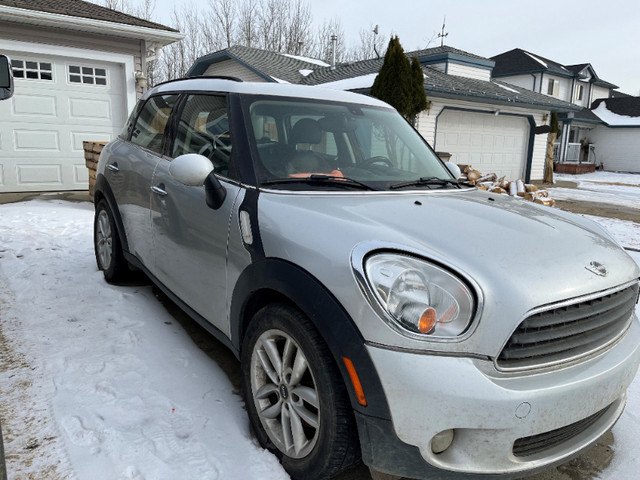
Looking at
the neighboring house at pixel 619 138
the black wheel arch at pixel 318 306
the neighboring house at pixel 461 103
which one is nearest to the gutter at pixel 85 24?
the neighboring house at pixel 461 103

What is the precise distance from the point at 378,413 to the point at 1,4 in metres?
9.71

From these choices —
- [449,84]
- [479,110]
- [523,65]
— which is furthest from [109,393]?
[523,65]

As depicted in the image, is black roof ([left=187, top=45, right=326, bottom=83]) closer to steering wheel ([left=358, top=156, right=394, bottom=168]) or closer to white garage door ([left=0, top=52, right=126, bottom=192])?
white garage door ([left=0, top=52, right=126, bottom=192])

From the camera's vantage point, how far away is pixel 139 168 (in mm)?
3494

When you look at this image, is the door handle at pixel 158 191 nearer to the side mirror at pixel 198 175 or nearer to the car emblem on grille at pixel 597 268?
the side mirror at pixel 198 175

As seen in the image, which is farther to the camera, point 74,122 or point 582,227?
point 74,122

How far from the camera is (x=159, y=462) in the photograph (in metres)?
2.14

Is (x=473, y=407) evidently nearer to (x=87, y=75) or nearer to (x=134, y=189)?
(x=134, y=189)

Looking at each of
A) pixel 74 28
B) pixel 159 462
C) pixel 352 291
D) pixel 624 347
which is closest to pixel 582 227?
pixel 624 347

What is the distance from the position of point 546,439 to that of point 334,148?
71.3 inches

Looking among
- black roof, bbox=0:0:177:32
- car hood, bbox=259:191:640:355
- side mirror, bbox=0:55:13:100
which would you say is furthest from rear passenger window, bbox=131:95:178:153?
black roof, bbox=0:0:177:32

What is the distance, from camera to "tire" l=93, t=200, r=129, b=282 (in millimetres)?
4062

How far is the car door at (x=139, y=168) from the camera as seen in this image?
337 centimetres

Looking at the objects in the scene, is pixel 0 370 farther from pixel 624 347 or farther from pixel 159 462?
pixel 624 347
